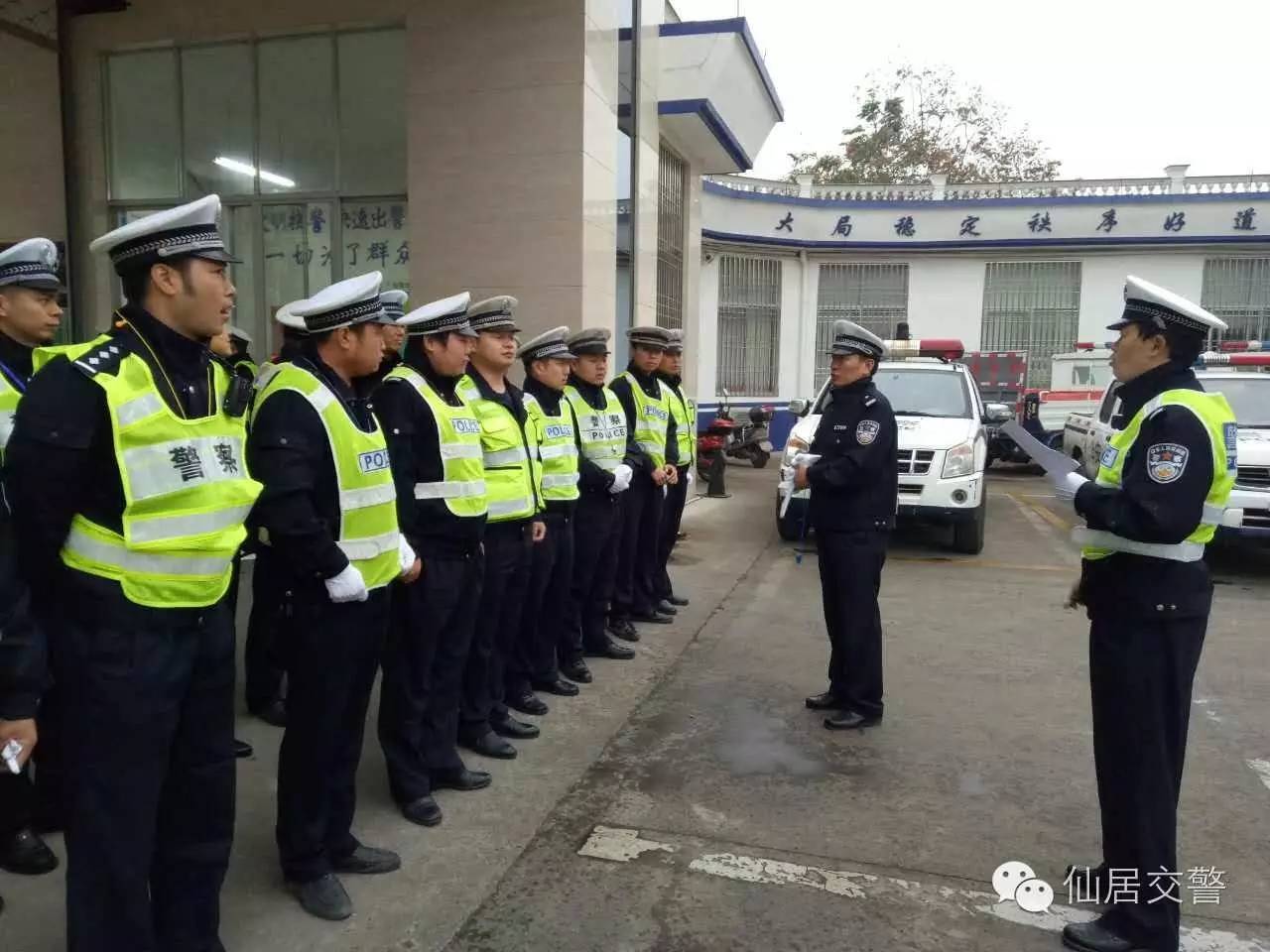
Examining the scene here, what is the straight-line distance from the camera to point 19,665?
202 cm

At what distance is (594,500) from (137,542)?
3.32 m

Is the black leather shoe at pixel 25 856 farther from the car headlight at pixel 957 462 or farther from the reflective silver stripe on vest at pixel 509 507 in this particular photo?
the car headlight at pixel 957 462

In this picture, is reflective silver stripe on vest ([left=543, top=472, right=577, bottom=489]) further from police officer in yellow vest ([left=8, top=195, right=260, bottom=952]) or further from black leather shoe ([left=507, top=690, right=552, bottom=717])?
police officer in yellow vest ([left=8, top=195, right=260, bottom=952])

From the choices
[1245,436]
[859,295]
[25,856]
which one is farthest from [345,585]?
[859,295]

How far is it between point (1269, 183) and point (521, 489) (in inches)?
823

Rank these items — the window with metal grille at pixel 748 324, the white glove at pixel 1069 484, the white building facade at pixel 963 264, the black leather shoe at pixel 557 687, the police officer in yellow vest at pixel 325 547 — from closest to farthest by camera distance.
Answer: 1. the police officer in yellow vest at pixel 325 547
2. the white glove at pixel 1069 484
3. the black leather shoe at pixel 557 687
4. the white building facade at pixel 963 264
5. the window with metal grille at pixel 748 324

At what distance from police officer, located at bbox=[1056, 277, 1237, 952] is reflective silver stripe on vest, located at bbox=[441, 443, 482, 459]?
210 centimetres

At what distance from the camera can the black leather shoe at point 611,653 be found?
5.66 meters

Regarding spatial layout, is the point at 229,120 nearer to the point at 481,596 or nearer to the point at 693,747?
the point at 481,596

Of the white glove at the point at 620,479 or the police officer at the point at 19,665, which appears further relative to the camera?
the white glove at the point at 620,479

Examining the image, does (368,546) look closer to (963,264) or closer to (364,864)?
(364,864)

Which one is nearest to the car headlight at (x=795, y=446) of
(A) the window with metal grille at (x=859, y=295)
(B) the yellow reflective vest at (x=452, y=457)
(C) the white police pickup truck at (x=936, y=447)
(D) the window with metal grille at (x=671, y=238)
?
(C) the white police pickup truck at (x=936, y=447)

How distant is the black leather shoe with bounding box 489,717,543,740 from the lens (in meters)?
4.39

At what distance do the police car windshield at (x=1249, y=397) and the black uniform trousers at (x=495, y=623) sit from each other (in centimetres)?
714
